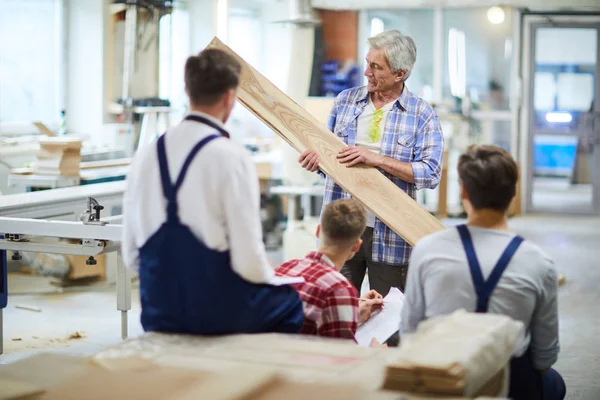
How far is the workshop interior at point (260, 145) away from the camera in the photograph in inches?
93.5

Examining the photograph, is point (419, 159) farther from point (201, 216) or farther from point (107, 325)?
point (107, 325)

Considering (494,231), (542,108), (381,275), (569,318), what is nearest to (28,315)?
(381,275)

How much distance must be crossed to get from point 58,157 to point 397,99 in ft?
12.2

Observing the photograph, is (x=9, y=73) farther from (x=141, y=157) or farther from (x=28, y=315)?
(x=141, y=157)

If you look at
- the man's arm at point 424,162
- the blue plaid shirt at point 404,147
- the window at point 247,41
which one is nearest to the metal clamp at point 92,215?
the blue plaid shirt at point 404,147

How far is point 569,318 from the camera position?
20.0ft

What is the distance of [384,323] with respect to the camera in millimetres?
3344

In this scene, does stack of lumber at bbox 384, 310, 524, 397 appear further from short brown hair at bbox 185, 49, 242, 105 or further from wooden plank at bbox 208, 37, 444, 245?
wooden plank at bbox 208, 37, 444, 245

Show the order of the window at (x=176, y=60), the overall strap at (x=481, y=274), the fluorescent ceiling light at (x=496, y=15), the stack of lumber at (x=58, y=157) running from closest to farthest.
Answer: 1. the overall strap at (x=481, y=274)
2. the stack of lumber at (x=58, y=157)
3. the window at (x=176, y=60)
4. the fluorescent ceiling light at (x=496, y=15)

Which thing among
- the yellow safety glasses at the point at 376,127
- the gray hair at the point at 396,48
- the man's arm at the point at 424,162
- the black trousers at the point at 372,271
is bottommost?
the black trousers at the point at 372,271

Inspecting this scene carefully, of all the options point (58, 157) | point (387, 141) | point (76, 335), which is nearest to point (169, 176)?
point (387, 141)

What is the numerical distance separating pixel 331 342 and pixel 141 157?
75 centimetres

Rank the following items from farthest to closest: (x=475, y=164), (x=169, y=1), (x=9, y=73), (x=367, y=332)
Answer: (x=9, y=73)
(x=169, y=1)
(x=367, y=332)
(x=475, y=164)

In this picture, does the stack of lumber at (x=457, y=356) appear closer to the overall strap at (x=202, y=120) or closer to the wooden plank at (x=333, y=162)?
the overall strap at (x=202, y=120)
